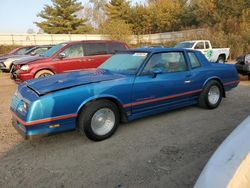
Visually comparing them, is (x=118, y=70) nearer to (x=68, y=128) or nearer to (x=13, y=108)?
(x=68, y=128)

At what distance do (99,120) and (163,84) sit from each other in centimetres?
150

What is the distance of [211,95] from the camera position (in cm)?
608

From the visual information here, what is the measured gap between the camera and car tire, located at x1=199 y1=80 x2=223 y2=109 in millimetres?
5859

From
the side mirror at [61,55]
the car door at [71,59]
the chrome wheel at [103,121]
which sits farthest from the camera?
the car door at [71,59]

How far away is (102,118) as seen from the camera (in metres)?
4.40

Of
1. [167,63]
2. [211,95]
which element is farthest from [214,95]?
[167,63]

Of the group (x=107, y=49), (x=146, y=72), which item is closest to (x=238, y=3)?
(x=107, y=49)

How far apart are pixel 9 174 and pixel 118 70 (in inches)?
105

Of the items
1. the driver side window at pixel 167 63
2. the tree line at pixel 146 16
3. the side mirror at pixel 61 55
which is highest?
the tree line at pixel 146 16

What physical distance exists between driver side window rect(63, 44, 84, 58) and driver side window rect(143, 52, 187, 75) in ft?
15.9

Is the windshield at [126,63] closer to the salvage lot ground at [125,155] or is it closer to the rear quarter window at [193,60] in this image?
the salvage lot ground at [125,155]

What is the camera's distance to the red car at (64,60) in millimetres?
8688

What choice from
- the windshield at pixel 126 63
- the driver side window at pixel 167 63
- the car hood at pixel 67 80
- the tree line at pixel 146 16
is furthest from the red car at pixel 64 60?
the tree line at pixel 146 16

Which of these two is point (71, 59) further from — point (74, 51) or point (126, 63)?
point (126, 63)
